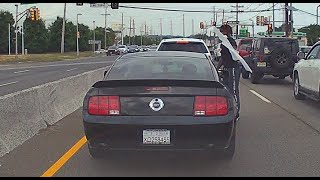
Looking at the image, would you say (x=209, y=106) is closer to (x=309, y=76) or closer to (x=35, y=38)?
(x=309, y=76)

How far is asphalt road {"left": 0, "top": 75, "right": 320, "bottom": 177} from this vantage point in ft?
19.2

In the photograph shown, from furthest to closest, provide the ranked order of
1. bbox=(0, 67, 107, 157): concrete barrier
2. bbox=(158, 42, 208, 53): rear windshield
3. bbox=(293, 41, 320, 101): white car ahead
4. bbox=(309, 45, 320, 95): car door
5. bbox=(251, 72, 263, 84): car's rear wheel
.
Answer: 1. bbox=(251, 72, 263, 84): car's rear wheel
2. bbox=(158, 42, 208, 53): rear windshield
3. bbox=(293, 41, 320, 101): white car ahead
4. bbox=(309, 45, 320, 95): car door
5. bbox=(0, 67, 107, 157): concrete barrier

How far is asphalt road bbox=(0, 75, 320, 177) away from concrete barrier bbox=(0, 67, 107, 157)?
0.18 m

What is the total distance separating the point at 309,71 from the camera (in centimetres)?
1180

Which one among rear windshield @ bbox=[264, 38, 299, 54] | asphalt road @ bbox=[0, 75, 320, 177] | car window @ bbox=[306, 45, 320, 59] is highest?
rear windshield @ bbox=[264, 38, 299, 54]

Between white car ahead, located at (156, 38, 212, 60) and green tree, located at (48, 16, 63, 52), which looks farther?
green tree, located at (48, 16, 63, 52)

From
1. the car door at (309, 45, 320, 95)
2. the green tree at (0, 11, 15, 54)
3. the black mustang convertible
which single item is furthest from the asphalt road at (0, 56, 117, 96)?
the green tree at (0, 11, 15, 54)

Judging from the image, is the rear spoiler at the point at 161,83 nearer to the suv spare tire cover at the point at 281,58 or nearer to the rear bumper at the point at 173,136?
the rear bumper at the point at 173,136

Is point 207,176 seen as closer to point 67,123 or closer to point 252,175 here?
point 252,175

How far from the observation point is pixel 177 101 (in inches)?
217

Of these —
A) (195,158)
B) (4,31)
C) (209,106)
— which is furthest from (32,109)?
(4,31)

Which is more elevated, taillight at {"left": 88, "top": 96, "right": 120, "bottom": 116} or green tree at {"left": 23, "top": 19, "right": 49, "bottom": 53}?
green tree at {"left": 23, "top": 19, "right": 49, "bottom": 53}

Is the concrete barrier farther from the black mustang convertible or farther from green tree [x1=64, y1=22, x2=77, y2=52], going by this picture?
green tree [x1=64, y1=22, x2=77, y2=52]

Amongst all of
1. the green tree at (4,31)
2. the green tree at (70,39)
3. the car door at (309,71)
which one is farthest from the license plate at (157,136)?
the green tree at (70,39)
